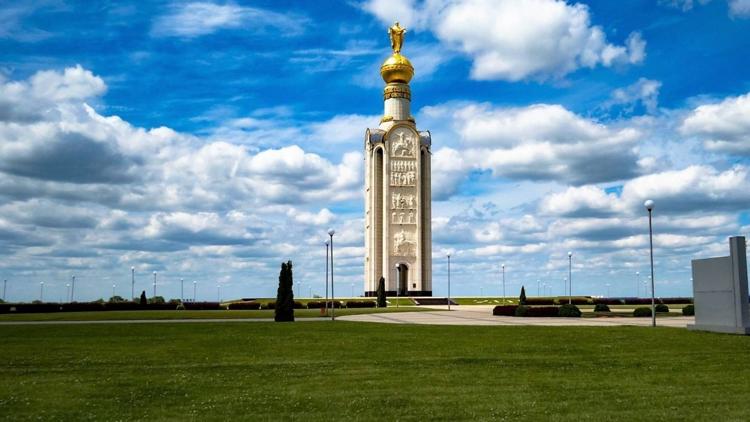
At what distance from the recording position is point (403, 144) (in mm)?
84812

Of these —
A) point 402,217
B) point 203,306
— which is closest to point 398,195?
point 402,217

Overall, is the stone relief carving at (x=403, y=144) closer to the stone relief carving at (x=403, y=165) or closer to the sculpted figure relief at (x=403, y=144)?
the sculpted figure relief at (x=403, y=144)

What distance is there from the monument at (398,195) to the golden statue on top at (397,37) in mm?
127

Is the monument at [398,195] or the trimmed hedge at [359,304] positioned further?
the monument at [398,195]

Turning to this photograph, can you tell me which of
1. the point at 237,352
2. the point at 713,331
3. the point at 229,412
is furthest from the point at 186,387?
the point at 713,331

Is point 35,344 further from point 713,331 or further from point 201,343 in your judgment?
point 713,331

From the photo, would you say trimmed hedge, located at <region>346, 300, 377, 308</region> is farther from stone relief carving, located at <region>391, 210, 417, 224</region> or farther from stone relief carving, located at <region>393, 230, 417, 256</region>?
stone relief carving, located at <region>391, 210, 417, 224</region>

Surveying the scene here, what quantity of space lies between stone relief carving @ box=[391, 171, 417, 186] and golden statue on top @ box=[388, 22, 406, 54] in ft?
52.0

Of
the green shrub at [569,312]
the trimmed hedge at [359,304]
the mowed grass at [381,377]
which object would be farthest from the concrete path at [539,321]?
the trimmed hedge at [359,304]

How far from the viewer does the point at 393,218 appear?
8431cm

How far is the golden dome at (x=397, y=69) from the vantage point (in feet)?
280

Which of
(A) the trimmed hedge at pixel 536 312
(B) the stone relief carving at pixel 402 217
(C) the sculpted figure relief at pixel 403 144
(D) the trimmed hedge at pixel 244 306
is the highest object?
(C) the sculpted figure relief at pixel 403 144

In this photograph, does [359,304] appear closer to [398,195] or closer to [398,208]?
[398,208]

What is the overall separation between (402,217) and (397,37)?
22940mm
